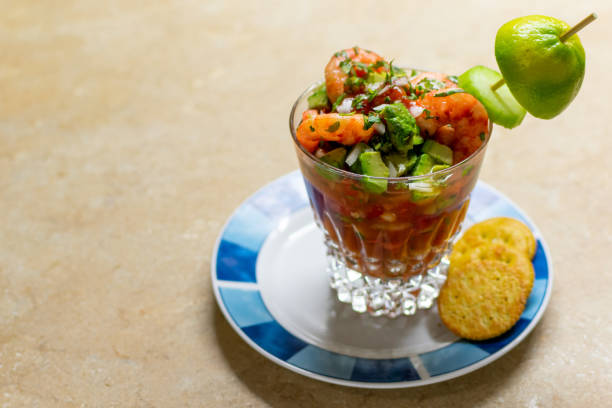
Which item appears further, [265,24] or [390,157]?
[265,24]

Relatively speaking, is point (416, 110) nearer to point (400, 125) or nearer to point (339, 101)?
point (400, 125)

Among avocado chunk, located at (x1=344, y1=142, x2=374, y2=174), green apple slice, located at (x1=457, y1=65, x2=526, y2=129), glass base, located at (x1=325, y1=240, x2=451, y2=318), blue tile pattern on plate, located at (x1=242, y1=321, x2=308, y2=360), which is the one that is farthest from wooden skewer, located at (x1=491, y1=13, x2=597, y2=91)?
blue tile pattern on plate, located at (x1=242, y1=321, x2=308, y2=360)

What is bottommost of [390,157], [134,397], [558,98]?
[134,397]

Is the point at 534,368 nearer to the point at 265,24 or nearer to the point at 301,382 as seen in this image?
the point at 301,382

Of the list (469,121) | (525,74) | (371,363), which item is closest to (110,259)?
(371,363)

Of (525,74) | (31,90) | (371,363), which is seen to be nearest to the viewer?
(525,74)

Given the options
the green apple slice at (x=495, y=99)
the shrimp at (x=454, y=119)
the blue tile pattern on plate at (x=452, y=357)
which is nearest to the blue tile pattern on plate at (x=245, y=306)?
the blue tile pattern on plate at (x=452, y=357)
